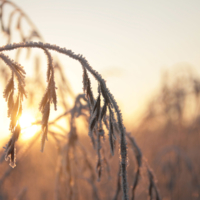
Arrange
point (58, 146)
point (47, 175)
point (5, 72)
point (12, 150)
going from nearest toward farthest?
point (12, 150)
point (58, 146)
point (5, 72)
point (47, 175)

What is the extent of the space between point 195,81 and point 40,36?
2.41m

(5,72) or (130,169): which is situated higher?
(5,72)

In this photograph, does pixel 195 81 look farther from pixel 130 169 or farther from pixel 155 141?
pixel 155 141

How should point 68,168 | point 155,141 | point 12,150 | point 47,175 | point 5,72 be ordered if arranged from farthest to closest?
point 155,141 → point 47,175 → point 5,72 → point 68,168 → point 12,150

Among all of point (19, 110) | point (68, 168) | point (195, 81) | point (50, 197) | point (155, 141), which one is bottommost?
point (50, 197)

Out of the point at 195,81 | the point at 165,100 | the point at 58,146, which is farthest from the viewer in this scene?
the point at 165,100

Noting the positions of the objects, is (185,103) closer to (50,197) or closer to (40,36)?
(40,36)

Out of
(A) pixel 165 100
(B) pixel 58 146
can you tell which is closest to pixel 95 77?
(B) pixel 58 146

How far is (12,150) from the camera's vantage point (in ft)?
2.59

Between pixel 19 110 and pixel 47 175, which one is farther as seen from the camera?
pixel 47 175

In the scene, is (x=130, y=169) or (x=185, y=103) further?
(x=130, y=169)

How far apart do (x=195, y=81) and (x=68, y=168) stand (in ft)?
8.62

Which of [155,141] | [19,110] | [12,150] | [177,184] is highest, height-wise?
[19,110]

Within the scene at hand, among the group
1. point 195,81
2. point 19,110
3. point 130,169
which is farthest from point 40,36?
point 130,169
